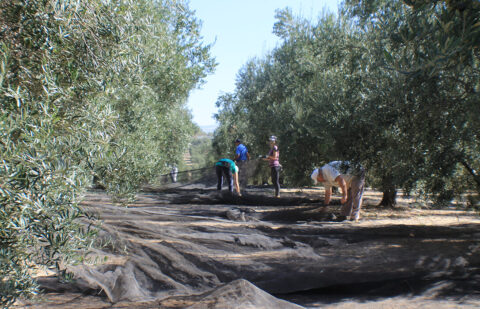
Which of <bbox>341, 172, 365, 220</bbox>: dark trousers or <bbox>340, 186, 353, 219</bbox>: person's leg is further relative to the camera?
<bbox>340, 186, 353, 219</bbox>: person's leg

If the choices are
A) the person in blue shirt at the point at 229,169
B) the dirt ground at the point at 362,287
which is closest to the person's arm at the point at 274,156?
the person in blue shirt at the point at 229,169

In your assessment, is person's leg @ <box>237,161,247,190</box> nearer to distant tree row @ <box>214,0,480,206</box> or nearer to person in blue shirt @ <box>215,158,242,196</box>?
person in blue shirt @ <box>215,158,242,196</box>

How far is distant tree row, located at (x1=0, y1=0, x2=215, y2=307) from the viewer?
2523 mm

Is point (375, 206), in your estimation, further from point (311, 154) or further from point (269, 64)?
point (269, 64)

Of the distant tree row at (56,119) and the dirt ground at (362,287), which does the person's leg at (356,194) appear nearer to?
the dirt ground at (362,287)

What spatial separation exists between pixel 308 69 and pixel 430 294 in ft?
31.5

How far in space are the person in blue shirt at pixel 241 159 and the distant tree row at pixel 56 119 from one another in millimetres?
9195

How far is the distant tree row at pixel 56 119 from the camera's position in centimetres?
252

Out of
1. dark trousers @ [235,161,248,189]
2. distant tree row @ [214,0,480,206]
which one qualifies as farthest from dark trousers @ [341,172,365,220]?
dark trousers @ [235,161,248,189]

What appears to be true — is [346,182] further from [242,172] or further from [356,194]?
[242,172]

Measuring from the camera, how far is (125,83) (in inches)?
166

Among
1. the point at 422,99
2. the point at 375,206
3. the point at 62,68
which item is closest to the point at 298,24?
the point at 375,206

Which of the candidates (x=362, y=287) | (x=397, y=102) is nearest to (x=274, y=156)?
(x=397, y=102)

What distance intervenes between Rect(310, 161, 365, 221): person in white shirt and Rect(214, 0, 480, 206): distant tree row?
1.11 feet
